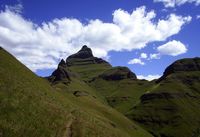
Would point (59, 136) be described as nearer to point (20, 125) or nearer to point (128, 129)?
point (20, 125)

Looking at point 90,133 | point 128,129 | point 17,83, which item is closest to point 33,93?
point 17,83

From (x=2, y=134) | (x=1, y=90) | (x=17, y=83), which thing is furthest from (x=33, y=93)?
(x=2, y=134)

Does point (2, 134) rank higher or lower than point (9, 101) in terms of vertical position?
lower

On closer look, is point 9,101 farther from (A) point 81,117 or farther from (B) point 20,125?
(A) point 81,117

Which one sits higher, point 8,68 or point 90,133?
point 8,68

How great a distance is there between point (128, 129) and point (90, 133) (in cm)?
10379

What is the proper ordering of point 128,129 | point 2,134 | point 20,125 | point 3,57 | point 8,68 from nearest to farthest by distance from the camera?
point 2,134, point 20,125, point 8,68, point 3,57, point 128,129

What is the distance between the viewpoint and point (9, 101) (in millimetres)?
76500

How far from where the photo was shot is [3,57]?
107m

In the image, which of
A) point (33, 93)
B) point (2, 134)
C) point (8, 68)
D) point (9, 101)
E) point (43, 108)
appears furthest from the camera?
point (8, 68)

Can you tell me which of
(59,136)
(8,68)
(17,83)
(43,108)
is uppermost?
(8,68)

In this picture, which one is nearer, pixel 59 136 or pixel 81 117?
pixel 59 136

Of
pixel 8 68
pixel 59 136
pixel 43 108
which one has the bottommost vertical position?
pixel 59 136

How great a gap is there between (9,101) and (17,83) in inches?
537
